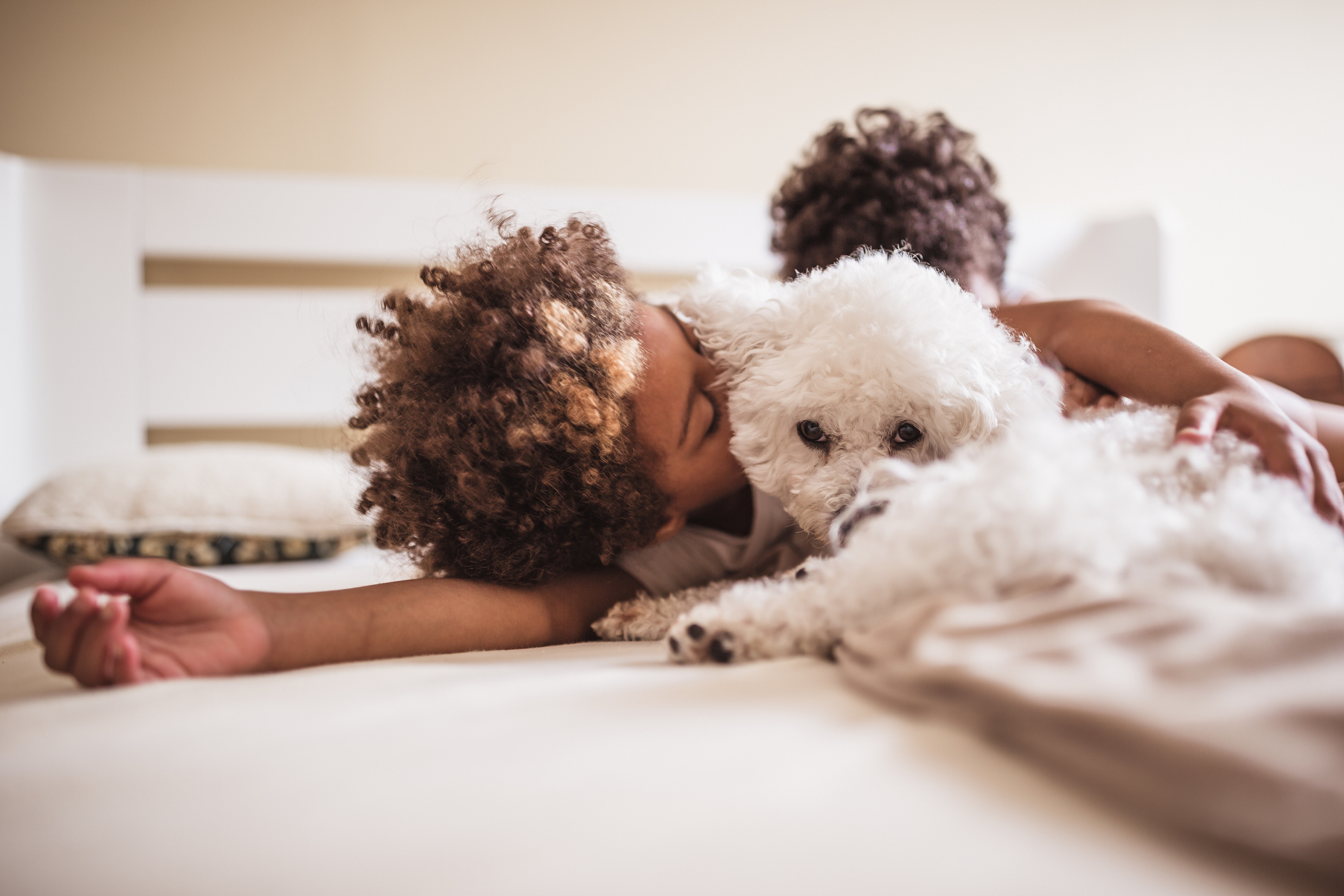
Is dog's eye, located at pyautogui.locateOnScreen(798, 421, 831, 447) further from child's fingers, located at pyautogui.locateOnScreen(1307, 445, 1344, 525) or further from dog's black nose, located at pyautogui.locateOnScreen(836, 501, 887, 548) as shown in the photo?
child's fingers, located at pyautogui.locateOnScreen(1307, 445, 1344, 525)

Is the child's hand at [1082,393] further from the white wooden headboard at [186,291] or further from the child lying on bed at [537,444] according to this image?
the white wooden headboard at [186,291]

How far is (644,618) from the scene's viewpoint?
2.95ft

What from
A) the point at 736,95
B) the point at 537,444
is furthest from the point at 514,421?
the point at 736,95

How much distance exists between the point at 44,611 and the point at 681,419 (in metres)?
0.57

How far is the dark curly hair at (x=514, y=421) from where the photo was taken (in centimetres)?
81

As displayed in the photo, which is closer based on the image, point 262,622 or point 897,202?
point 262,622

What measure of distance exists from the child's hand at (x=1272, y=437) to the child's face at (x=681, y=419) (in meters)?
Answer: 0.44

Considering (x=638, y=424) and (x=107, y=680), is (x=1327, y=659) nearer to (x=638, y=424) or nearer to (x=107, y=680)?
(x=638, y=424)

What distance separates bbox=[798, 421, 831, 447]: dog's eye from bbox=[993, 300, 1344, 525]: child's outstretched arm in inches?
12.0

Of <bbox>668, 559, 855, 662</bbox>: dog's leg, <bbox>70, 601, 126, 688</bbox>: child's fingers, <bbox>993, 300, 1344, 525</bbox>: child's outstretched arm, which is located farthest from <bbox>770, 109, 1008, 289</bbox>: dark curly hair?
<bbox>70, 601, 126, 688</bbox>: child's fingers

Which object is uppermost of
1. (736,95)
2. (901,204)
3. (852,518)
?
(736,95)

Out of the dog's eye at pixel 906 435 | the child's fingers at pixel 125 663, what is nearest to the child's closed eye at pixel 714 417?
the dog's eye at pixel 906 435

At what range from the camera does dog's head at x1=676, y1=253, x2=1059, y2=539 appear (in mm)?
763

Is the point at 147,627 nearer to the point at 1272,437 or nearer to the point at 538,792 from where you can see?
the point at 538,792
